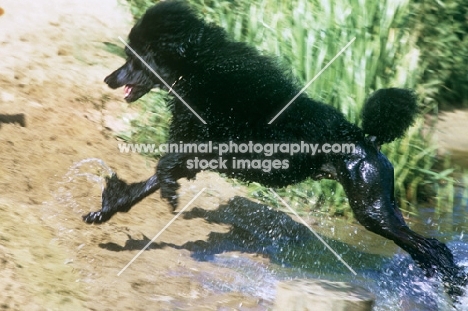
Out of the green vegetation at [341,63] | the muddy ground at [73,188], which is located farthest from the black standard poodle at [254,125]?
the green vegetation at [341,63]

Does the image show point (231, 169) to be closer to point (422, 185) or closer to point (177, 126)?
point (177, 126)

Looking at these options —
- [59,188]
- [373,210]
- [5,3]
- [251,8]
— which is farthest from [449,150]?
[5,3]

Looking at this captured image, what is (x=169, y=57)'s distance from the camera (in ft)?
15.0

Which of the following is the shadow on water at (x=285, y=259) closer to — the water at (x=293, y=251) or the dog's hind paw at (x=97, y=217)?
the water at (x=293, y=251)

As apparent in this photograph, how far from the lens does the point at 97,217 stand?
180 inches

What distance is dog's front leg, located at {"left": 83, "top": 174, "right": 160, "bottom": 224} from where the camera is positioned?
14.9 ft

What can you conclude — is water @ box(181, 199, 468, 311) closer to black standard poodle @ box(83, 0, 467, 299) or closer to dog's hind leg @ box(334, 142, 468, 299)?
dog's hind leg @ box(334, 142, 468, 299)

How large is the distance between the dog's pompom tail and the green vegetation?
1.35 m

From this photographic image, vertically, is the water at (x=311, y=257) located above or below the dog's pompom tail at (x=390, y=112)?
below

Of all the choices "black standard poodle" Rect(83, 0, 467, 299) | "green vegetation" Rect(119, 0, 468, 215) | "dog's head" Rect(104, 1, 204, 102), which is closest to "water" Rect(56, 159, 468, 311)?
"green vegetation" Rect(119, 0, 468, 215)

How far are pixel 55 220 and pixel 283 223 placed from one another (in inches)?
68.7

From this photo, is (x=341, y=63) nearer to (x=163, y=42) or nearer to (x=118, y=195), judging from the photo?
(x=163, y=42)

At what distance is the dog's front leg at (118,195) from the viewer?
4.54 meters

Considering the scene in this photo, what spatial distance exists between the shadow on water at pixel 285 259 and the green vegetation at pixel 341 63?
353 mm
